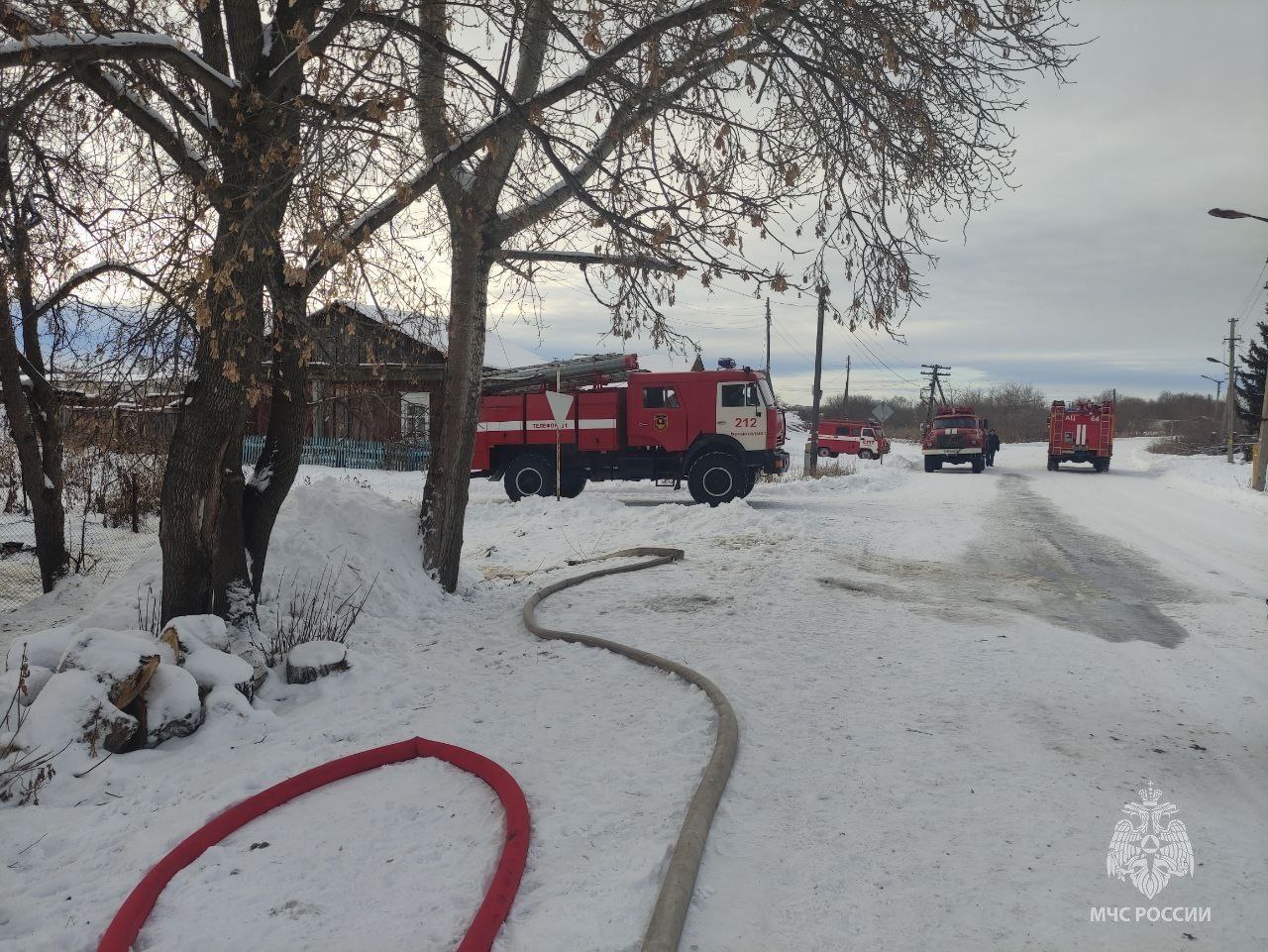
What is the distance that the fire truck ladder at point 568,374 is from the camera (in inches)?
693

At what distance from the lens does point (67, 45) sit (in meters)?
3.73

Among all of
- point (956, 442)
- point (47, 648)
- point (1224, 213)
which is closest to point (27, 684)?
point (47, 648)

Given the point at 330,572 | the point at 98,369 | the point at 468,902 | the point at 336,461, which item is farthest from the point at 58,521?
the point at 336,461

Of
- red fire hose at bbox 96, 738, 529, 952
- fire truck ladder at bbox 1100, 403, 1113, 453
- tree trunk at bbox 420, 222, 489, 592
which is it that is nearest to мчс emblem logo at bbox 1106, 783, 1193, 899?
red fire hose at bbox 96, 738, 529, 952

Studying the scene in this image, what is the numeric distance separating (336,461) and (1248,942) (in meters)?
26.6

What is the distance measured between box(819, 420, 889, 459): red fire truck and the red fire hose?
109ft

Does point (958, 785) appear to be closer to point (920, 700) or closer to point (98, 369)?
point (920, 700)

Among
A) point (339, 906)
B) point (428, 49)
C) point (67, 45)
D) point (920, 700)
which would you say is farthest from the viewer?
point (428, 49)

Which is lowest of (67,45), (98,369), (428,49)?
(98,369)

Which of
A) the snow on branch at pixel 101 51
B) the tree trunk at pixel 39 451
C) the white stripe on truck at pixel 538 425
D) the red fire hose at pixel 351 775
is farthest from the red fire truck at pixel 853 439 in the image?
the red fire hose at pixel 351 775

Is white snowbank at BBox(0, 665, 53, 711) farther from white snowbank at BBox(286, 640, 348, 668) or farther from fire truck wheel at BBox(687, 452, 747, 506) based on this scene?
fire truck wheel at BBox(687, 452, 747, 506)

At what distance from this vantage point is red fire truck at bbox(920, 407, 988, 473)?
2788 cm

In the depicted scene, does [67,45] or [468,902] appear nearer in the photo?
[468,902]

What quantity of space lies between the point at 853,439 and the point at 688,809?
3416 centimetres
